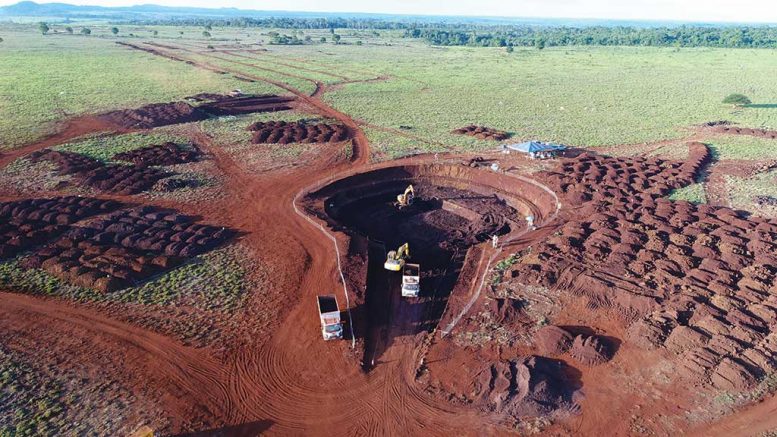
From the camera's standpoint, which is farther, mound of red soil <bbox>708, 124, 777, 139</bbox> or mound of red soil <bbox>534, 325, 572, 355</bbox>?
mound of red soil <bbox>708, 124, 777, 139</bbox>

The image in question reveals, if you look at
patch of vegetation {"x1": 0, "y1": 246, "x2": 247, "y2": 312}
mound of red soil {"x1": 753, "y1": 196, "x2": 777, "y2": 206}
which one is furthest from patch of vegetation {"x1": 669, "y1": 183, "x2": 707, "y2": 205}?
patch of vegetation {"x1": 0, "y1": 246, "x2": 247, "y2": 312}

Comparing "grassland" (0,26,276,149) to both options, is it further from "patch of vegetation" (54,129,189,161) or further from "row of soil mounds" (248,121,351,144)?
"row of soil mounds" (248,121,351,144)

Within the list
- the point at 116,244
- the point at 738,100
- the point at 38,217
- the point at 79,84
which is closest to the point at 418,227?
the point at 116,244

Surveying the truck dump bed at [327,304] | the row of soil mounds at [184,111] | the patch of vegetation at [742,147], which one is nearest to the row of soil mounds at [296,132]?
the row of soil mounds at [184,111]

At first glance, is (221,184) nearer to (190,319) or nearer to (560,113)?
(190,319)

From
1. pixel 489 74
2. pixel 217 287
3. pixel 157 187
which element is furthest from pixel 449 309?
pixel 489 74

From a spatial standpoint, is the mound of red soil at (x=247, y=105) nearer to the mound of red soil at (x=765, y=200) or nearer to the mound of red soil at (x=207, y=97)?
the mound of red soil at (x=207, y=97)
